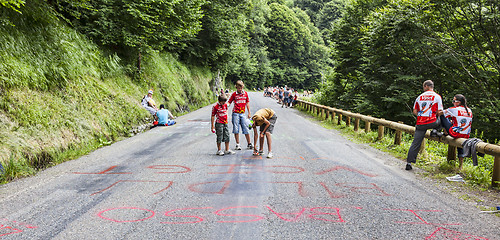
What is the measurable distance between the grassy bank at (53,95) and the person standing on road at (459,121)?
8.45 meters

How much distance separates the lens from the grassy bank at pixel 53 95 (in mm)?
6500

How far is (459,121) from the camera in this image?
6.46 m

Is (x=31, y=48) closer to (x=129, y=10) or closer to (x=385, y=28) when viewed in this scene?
(x=129, y=10)

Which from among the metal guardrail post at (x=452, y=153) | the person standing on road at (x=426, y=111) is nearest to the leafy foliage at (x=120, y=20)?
the person standing on road at (x=426, y=111)

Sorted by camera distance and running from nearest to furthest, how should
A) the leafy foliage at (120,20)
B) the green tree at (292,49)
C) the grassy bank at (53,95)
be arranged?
the grassy bank at (53,95)
the leafy foliage at (120,20)
the green tree at (292,49)

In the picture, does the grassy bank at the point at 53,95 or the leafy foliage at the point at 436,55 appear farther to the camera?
the leafy foliage at the point at 436,55

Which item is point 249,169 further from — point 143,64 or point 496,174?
point 143,64

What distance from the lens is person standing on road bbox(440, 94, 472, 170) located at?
6.40m

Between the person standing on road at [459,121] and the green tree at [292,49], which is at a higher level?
the green tree at [292,49]

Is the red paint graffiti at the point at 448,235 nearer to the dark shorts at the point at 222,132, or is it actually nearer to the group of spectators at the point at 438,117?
the group of spectators at the point at 438,117

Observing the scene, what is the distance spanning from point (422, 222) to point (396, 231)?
0.54 metres

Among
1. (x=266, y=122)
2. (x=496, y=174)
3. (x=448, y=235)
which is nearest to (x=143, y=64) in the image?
(x=266, y=122)

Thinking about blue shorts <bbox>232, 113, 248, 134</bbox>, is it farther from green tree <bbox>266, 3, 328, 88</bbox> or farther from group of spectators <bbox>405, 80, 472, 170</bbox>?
green tree <bbox>266, 3, 328, 88</bbox>

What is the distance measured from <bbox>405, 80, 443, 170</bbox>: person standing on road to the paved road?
26.2 inches
